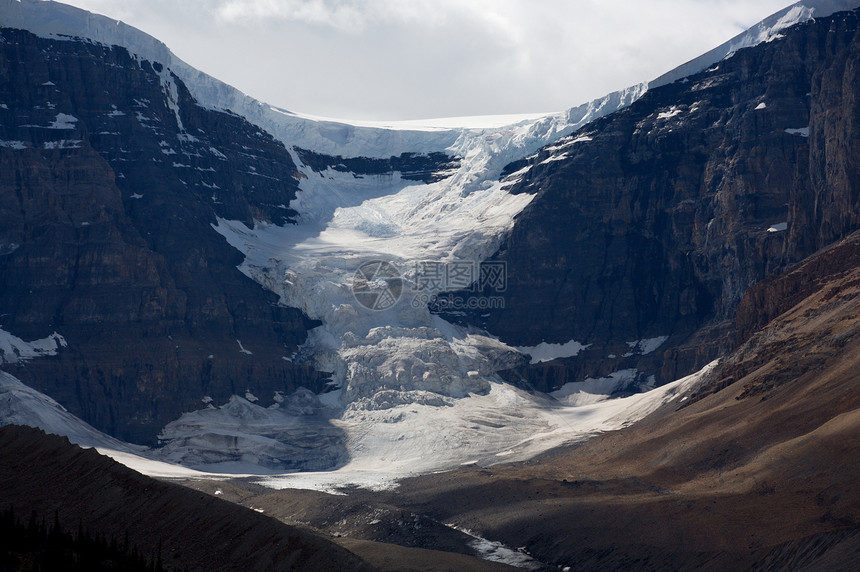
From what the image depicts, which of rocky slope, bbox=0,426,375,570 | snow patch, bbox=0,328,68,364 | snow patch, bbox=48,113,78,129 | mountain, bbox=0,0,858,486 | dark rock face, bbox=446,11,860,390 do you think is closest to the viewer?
rocky slope, bbox=0,426,375,570

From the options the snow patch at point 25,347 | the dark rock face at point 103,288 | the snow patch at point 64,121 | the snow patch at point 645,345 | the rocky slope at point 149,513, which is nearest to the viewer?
the rocky slope at point 149,513

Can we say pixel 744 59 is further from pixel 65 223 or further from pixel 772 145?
pixel 65 223

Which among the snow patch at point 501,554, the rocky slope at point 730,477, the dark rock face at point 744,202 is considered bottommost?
the snow patch at point 501,554

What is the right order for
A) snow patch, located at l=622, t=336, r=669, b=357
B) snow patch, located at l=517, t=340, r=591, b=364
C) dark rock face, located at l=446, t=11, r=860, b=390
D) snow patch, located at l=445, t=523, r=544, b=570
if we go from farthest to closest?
snow patch, located at l=517, t=340, r=591, b=364 → snow patch, located at l=622, t=336, r=669, b=357 → dark rock face, located at l=446, t=11, r=860, b=390 → snow patch, located at l=445, t=523, r=544, b=570

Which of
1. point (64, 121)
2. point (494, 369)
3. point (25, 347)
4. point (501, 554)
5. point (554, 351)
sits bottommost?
point (501, 554)

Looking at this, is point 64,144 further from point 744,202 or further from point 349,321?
point 744,202

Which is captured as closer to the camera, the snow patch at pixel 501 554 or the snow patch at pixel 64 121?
the snow patch at pixel 501 554

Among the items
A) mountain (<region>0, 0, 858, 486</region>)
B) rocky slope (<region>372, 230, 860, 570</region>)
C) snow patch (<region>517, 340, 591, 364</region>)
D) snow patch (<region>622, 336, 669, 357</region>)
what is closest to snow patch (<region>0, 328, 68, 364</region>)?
mountain (<region>0, 0, 858, 486</region>)

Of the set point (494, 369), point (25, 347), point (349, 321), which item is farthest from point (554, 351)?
point (25, 347)

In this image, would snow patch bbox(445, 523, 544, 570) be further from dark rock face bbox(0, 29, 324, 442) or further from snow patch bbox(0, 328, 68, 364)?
snow patch bbox(0, 328, 68, 364)

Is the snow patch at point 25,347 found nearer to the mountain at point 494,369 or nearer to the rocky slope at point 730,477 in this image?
the mountain at point 494,369

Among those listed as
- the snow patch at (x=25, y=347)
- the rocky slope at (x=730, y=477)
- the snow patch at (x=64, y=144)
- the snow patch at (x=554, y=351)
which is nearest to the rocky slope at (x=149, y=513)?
the rocky slope at (x=730, y=477)

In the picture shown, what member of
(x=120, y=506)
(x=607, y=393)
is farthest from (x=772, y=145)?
(x=120, y=506)
